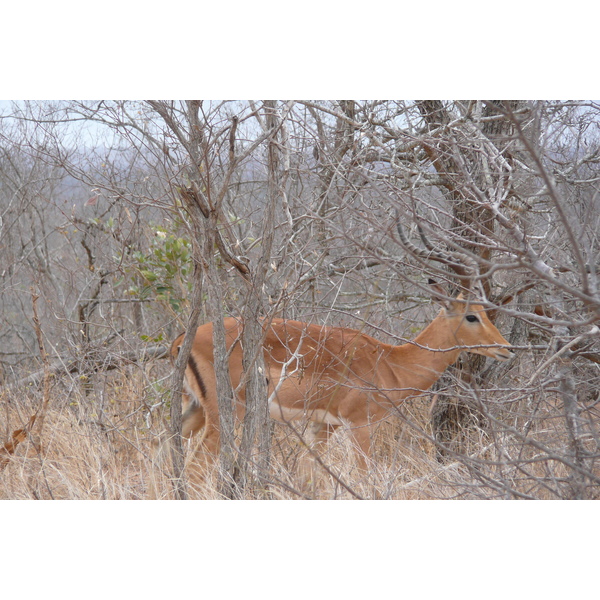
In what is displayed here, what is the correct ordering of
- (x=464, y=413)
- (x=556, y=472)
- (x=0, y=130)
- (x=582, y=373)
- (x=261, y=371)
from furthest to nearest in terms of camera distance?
(x=0, y=130)
(x=464, y=413)
(x=582, y=373)
(x=261, y=371)
(x=556, y=472)

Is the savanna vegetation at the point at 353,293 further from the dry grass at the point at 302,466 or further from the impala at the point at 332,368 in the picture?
the impala at the point at 332,368

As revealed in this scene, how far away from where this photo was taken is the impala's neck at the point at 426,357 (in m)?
4.55

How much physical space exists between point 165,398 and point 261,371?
4.09 ft

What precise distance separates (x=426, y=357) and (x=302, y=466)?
1.55m

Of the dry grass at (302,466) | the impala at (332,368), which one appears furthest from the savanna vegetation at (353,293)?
the impala at (332,368)

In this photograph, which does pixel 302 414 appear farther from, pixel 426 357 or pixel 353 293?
pixel 426 357

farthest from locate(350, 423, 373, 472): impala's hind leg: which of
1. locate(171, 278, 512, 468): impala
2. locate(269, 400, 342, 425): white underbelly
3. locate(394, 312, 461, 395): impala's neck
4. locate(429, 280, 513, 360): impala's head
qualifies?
locate(429, 280, 513, 360): impala's head

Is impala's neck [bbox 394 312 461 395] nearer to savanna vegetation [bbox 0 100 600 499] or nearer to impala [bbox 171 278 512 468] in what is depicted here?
impala [bbox 171 278 512 468]

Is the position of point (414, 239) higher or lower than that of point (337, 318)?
higher

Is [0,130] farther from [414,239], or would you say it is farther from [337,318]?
[414,239]

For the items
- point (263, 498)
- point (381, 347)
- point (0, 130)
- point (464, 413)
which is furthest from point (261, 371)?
point (0, 130)

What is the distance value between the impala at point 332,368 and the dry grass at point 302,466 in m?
0.22

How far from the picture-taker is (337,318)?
5.27 meters

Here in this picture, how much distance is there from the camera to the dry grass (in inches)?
116
